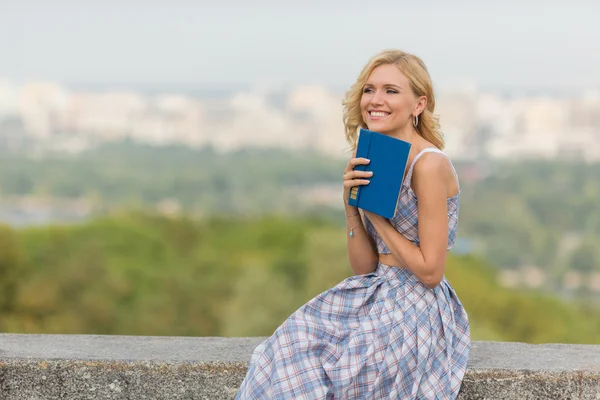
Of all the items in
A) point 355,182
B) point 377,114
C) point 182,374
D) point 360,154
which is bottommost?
point 182,374

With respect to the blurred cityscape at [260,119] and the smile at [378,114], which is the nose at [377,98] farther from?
the blurred cityscape at [260,119]

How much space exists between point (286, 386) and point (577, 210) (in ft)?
311

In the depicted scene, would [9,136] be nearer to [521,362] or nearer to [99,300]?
[99,300]

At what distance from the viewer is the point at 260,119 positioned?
117812 mm

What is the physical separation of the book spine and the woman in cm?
2

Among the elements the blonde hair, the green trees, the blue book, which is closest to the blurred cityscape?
the green trees

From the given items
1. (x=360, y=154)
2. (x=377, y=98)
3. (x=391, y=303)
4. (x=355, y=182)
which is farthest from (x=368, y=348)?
(x=377, y=98)

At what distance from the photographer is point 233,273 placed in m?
59.2

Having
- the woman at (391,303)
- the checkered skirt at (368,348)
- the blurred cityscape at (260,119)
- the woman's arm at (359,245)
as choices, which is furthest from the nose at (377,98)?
the blurred cityscape at (260,119)

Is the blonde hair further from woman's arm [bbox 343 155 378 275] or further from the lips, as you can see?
woman's arm [bbox 343 155 378 275]

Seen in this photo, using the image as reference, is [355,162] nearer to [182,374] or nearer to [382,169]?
[382,169]

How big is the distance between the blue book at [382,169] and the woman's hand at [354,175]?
0.05 feet

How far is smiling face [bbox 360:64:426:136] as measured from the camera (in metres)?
3.46

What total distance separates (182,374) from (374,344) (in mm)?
798
